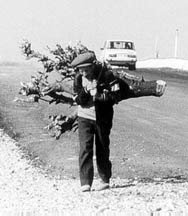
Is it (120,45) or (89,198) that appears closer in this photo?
(89,198)

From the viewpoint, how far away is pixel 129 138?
18.1 metres

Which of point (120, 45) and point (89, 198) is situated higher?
point (89, 198)

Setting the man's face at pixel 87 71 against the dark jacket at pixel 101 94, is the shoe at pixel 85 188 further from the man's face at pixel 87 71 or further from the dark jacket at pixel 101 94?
the man's face at pixel 87 71

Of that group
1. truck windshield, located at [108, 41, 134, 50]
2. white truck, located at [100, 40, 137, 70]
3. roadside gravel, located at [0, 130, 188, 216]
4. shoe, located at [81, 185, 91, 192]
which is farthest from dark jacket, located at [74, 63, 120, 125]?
truck windshield, located at [108, 41, 134, 50]

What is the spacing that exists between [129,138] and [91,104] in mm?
8829

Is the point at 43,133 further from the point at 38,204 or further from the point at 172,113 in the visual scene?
the point at 38,204

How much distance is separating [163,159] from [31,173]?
3060 mm

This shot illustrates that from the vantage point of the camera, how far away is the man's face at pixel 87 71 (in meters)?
9.06

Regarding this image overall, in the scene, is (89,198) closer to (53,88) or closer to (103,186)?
(103,186)

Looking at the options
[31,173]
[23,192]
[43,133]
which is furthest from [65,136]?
[23,192]

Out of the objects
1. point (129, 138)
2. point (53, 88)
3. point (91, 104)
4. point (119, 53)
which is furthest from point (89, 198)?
point (119, 53)

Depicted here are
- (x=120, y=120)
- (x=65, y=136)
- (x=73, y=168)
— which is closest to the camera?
(x=73, y=168)

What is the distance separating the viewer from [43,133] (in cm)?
1981

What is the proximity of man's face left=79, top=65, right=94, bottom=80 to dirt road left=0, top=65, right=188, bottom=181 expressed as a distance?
3210 mm
